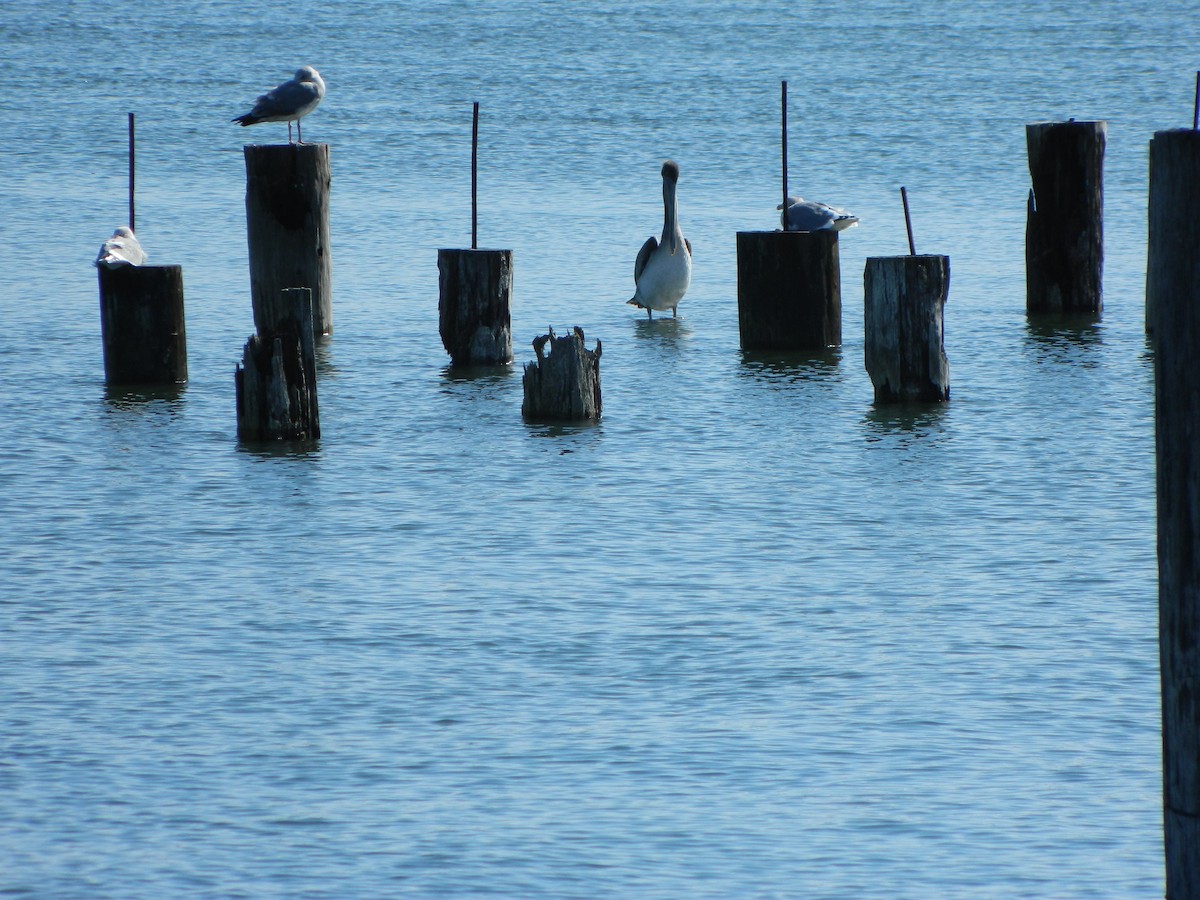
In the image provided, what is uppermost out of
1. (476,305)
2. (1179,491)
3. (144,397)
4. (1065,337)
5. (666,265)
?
(666,265)

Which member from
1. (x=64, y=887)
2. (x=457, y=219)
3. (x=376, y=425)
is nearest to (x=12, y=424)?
(x=376, y=425)

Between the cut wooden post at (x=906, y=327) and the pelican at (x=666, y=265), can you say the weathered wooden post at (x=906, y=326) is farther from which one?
the pelican at (x=666, y=265)

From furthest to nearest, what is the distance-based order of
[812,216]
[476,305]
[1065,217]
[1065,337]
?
[1065,217] < [812,216] < [1065,337] < [476,305]

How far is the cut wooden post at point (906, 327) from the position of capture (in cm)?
1127

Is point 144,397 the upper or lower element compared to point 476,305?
lower

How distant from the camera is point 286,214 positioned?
13.9 meters

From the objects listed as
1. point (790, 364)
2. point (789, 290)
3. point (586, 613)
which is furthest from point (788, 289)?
point (586, 613)

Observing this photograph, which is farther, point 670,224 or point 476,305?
point 670,224

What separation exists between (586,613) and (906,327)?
4.36 m

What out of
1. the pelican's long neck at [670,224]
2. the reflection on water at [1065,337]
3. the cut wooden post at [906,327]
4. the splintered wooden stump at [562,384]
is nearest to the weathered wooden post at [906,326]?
the cut wooden post at [906,327]

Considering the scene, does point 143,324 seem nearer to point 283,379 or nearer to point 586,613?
point 283,379

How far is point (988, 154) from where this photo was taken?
3066 cm

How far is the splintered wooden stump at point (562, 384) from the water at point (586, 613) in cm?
20

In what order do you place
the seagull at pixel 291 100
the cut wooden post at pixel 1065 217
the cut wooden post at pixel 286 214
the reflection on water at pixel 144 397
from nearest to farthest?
1. the reflection on water at pixel 144 397
2. the cut wooden post at pixel 286 214
3. the cut wooden post at pixel 1065 217
4. the seagull at pixel 291 100
